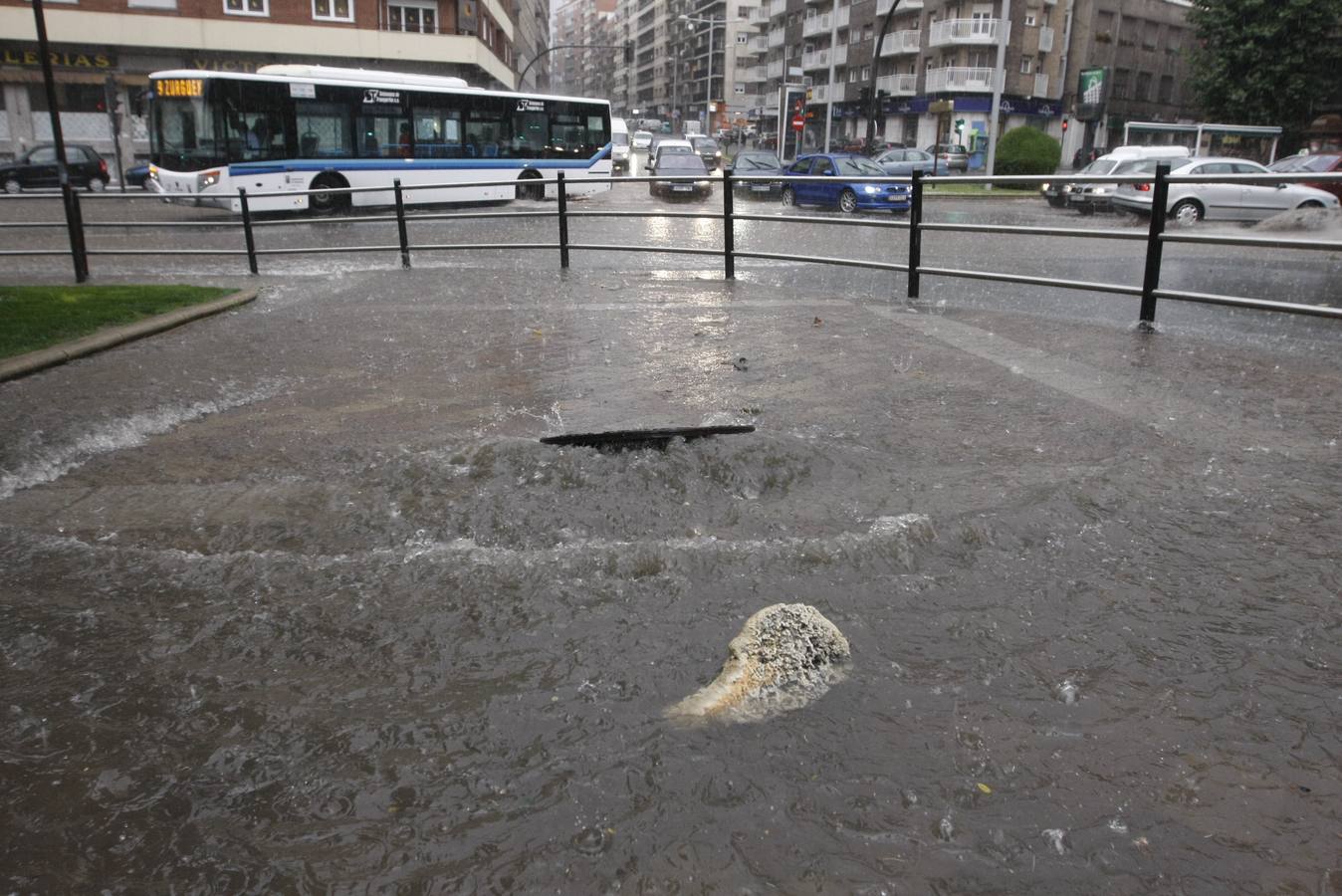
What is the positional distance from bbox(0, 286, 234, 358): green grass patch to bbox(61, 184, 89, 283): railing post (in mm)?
690

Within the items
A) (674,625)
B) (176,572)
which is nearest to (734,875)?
(674,625)

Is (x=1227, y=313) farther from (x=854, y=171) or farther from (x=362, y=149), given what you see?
(x=362, y=149)

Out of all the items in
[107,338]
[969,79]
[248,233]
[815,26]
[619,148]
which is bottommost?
[107,338]

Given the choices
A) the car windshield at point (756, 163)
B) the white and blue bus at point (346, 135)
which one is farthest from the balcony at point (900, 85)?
the white and blue bus at point (346, 135)

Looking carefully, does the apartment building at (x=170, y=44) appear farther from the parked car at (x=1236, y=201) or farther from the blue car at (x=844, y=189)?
the parked car at (x=1236, y=201)

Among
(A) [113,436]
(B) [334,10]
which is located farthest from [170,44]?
(A) [113,436]

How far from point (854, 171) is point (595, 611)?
23.5m

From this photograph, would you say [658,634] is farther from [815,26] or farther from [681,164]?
[815,26]

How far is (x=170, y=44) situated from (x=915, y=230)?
40.2 m

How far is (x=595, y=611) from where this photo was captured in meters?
3.32

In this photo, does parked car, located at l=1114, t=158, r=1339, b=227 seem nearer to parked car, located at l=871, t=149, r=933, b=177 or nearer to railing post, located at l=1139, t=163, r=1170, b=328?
railing post, located at l=1139, t=163, r=1170, b=328

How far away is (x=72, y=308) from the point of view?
901 cm

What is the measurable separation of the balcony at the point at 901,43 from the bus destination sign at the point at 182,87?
49.3 m

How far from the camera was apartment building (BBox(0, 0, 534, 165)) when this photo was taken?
39312 mm
